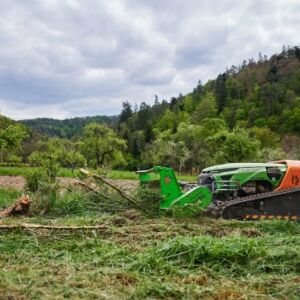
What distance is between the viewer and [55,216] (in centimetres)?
935

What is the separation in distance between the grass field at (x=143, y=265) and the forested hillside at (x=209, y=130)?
921cm

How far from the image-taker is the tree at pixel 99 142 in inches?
1951

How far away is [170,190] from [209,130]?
50.5m

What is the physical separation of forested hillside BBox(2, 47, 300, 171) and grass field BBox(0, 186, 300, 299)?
9205mm

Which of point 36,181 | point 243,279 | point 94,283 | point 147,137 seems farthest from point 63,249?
point 147,137

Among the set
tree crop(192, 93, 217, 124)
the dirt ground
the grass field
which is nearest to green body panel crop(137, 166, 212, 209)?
the dirt ground

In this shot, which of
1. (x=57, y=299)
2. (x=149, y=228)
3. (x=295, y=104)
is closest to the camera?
(x=57, y=299)

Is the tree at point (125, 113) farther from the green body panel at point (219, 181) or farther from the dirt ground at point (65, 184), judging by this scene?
the green body panel at point (219, 181)

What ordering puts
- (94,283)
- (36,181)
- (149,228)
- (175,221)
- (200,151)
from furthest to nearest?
(200,151) → (36,181) → (175,221) → (149,228) → (94,283)

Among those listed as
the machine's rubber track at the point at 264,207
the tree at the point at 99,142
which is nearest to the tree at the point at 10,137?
Answer: the tree at the point at 99,142

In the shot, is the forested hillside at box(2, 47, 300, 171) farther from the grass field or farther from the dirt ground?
the grass field

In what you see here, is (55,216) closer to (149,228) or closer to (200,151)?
(149,228)

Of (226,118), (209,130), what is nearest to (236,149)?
(209,130)

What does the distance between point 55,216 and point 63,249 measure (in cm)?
359
